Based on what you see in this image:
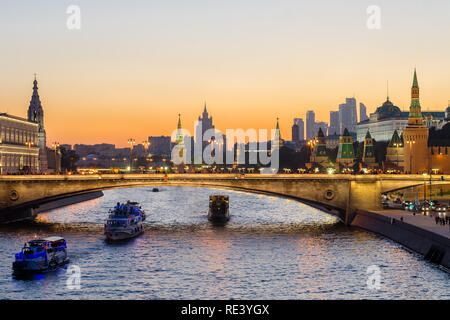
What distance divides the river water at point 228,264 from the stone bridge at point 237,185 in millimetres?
4090

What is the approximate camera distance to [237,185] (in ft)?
317

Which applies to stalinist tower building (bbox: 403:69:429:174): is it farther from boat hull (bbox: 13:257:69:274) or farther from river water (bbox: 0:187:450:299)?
boat hull (bbox: 13:257:69:274)

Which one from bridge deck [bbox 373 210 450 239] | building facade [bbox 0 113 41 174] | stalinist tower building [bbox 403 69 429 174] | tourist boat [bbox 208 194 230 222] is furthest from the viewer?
stalinist tower building [bbox 403 69 429 174]

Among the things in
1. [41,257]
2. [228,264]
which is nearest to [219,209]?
[228,264]

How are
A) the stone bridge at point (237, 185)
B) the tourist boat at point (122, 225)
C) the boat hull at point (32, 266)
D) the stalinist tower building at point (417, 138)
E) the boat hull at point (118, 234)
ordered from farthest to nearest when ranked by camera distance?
1. the stalinist tower building at point (417, 138)
2. the stone bridge at point (237, 185)
3. the tourist boat at point (122, 225)
4. the boat hull at point (118, 234)
5. the boat hull at point (32, 266)

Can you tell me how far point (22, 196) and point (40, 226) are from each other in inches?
257

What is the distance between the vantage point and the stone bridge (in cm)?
9575

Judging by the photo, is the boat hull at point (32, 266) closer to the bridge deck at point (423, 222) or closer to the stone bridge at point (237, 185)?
the stone bridge at point (237, 185)

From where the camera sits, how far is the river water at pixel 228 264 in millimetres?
52188

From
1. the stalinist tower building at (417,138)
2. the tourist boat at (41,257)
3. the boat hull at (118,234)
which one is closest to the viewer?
the tourist boat at (41,257)

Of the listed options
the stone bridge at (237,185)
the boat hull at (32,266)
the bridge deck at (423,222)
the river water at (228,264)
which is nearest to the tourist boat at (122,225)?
the river water at (228,264)

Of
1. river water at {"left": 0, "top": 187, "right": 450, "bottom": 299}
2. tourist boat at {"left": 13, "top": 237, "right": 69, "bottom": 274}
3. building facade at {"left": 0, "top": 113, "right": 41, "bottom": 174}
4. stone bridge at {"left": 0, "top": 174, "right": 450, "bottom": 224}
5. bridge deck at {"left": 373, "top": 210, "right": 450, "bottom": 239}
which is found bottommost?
river water at {"left": 0, "top": 187, "right": 450, "bottom": 299}

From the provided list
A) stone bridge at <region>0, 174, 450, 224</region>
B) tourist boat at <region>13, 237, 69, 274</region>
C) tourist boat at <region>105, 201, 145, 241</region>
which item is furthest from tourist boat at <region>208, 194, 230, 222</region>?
tourist boat at <region>13, 237, 69, 274</region>

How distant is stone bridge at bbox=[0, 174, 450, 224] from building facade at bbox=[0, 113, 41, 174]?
2596 inches
